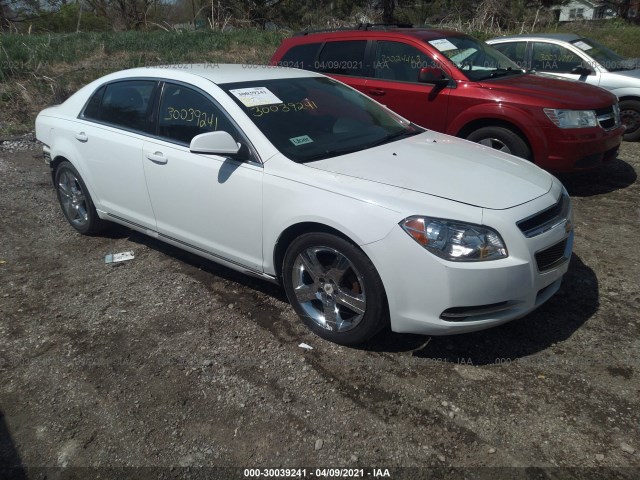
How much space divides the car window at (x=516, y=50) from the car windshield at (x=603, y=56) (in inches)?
27.6

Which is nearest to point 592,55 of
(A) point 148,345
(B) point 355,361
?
(B) point 355,361

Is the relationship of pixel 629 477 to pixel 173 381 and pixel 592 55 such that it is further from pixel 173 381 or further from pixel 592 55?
pixel 592 55

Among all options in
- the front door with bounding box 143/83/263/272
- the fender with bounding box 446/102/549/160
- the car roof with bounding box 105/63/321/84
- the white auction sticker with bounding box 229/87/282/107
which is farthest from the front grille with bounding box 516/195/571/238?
the fender with bounding box 446/102/549/160

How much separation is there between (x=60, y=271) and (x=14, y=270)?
0.42m

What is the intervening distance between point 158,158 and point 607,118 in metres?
4.83

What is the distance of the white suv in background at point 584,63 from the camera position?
7816 mm

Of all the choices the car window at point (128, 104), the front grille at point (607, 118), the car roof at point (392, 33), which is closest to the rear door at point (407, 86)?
the car roof at point (392, 33)

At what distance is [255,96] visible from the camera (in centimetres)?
381

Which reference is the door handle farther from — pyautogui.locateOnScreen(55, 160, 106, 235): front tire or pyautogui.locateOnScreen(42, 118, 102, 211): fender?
pyautogui.locateOnScreen(55, 160, 106, 235): front tire

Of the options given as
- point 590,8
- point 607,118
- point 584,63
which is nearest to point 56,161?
point 607,118

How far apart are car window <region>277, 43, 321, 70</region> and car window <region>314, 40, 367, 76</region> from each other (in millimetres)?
102

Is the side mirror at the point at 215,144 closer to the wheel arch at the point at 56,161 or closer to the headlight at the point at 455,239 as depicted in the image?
the headlight at the point at 455,239

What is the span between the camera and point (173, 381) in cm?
313

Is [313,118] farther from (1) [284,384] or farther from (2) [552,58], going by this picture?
(2) [552,58]
